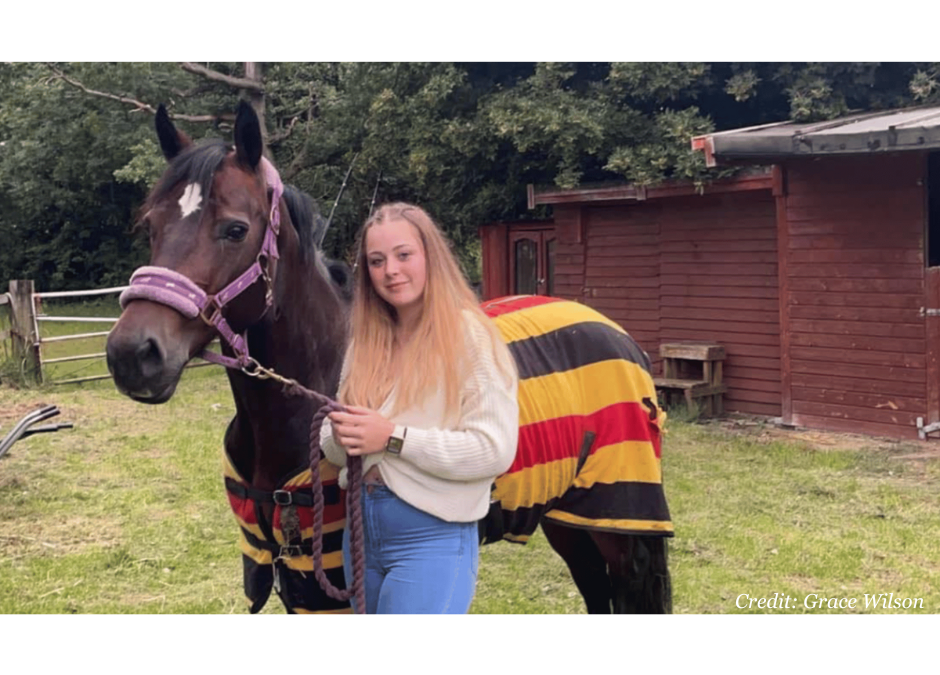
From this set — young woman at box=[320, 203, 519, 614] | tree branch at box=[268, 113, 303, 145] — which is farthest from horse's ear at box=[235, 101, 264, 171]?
tree branch at box=[268, 113, 303, 145]

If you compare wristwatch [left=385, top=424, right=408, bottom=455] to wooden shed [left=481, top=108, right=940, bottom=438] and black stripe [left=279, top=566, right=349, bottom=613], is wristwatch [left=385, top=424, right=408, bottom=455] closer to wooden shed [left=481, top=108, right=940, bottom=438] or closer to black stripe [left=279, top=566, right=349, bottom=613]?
black stripe [left=279, top=566, right=349, bottom=613]

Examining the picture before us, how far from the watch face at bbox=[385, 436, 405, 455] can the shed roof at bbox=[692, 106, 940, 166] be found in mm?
3903

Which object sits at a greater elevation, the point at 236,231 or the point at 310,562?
the point at 236,231

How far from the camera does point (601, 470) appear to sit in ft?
6.91

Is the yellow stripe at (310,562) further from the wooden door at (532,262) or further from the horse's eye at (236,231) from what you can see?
the wooden door at (532,262)

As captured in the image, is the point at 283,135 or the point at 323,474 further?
the point at 283,135

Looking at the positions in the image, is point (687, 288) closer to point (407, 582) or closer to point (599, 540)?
point (599, 540)

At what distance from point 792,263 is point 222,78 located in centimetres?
403

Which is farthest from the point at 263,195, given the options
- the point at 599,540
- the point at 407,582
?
the point at 599,540

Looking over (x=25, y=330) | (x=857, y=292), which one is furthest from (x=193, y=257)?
(x=857, y=292)

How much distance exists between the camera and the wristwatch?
1.45m

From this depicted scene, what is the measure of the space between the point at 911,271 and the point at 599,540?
3857 millimetres

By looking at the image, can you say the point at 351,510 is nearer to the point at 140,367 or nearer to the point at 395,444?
the point at 395,444
